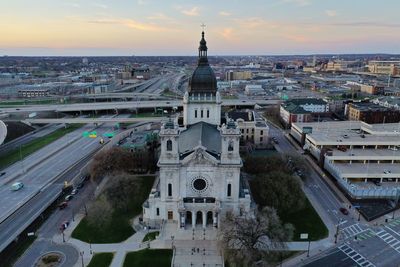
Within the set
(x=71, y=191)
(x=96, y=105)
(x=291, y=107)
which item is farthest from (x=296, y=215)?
(x=96, y=105)

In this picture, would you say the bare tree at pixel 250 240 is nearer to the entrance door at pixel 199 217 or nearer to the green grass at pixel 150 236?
the entrance door at pixel 199 217

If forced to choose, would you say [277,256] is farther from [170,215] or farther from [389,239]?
[389,239]

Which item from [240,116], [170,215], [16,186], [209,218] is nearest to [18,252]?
[170,215]

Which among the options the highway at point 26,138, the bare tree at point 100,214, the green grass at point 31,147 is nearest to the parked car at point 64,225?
the bare tree at point 100,214

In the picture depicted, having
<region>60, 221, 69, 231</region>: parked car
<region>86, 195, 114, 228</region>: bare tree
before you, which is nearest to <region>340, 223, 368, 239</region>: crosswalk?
<region>86, 195, 114, 228</region>: bare tree

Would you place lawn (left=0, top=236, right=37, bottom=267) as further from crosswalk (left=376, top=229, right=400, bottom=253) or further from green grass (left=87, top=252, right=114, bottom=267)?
crosswalk (left=376, top=229, right=400, bottom=253)

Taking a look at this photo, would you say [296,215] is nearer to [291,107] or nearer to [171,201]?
[171,201]
